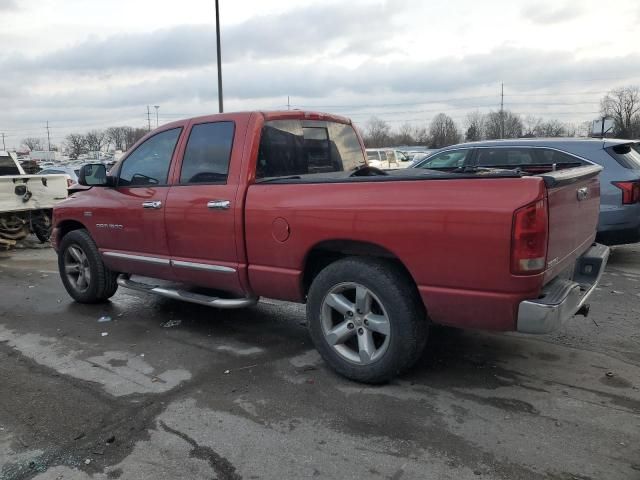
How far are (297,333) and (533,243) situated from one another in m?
2.63

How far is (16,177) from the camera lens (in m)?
10.9

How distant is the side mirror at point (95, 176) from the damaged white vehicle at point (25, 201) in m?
6.13

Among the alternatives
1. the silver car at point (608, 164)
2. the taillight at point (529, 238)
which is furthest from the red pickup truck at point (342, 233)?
the silver car at point (608, 164)

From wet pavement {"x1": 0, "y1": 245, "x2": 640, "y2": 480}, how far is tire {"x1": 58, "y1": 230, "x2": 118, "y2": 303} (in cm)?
65

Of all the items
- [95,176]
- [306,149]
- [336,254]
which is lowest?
[336,254]

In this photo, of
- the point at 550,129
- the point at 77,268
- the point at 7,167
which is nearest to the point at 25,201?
the point at 7,167

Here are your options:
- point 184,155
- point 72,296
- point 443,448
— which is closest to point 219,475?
point 443,448

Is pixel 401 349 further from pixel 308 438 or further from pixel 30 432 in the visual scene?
A: pixel 30 432

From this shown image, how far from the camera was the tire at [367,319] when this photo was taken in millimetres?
3717

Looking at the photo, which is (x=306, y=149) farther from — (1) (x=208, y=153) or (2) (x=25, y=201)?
(2) (x=25, y=201)

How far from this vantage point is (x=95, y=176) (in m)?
5.68

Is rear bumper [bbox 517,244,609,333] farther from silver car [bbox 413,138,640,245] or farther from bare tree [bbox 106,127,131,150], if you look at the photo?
bare tree [bbox 106,127,131,150]

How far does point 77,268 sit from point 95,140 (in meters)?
114

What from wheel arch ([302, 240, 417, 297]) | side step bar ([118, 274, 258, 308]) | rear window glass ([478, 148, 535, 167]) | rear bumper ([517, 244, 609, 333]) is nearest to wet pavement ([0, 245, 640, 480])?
side step bar ([118, 274, 258, 308])
